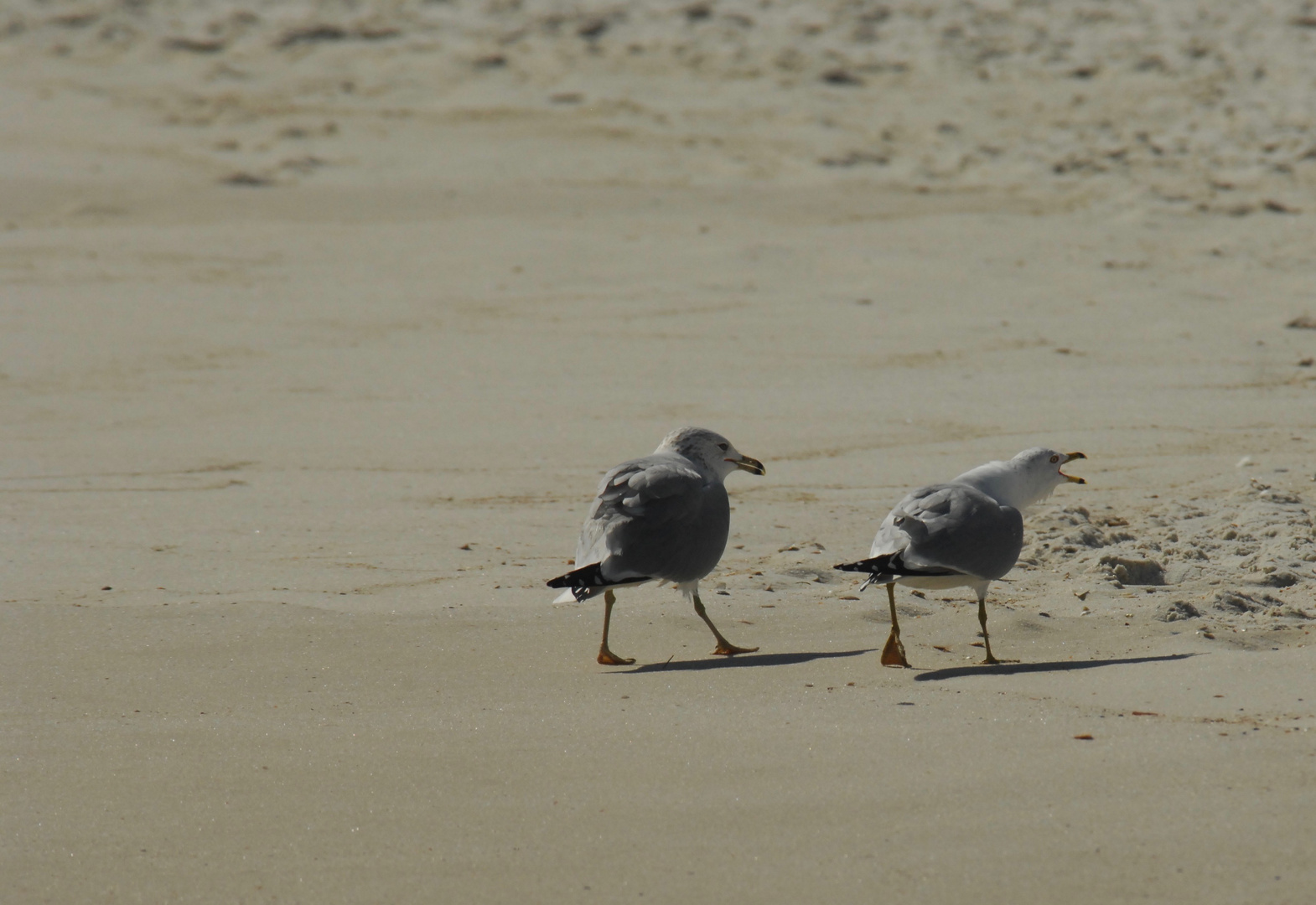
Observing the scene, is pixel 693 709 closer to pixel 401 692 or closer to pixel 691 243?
pixel 401 692

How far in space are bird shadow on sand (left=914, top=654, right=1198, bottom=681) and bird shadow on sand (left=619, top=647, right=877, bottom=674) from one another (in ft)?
1.23

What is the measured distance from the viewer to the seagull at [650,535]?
495cm

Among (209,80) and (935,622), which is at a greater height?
(209,80)

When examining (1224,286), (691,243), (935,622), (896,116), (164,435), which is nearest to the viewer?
(935,622)

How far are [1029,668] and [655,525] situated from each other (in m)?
1.22

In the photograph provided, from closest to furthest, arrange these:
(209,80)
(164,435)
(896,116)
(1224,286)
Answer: (164,435) → (1224,286) → (896,116) → (209,80)

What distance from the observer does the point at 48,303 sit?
10.4 m

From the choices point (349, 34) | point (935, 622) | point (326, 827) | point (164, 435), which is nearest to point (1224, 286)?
point (935, 622)

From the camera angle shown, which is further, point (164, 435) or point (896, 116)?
point (896, 116)

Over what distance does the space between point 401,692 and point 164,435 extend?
3864 mm

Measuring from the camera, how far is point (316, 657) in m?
4.92

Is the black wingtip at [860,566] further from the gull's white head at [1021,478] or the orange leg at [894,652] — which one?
the gull's white head at [1021,478]

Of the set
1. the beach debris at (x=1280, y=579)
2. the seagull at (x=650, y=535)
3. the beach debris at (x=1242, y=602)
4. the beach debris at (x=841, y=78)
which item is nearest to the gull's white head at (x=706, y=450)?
the seagull at (x=650, y=535)

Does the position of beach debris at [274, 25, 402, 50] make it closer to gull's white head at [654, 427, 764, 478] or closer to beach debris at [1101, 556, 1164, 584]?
gull's white head at [654, 427, 764, 478]
